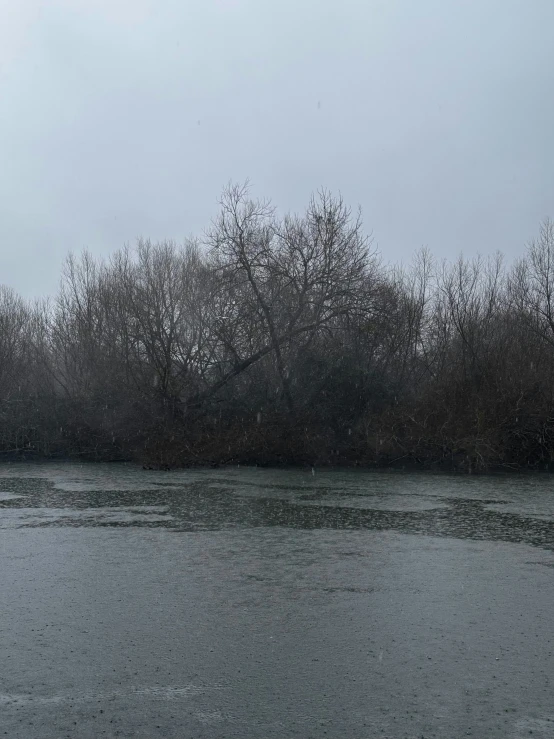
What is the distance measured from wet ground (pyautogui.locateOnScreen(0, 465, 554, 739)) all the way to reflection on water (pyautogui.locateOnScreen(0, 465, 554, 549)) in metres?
0.13

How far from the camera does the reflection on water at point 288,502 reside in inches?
523

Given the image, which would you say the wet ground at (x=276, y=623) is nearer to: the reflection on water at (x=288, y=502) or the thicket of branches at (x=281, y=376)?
the reflection on water at (x=288, y=502)

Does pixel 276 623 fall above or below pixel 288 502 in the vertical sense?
below

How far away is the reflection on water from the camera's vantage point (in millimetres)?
13289

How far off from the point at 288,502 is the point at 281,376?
11.9m

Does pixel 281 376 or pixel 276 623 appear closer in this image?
pixel 276 623

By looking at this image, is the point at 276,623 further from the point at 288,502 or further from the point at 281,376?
the point at 281,376

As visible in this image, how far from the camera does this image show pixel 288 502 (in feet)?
53.1

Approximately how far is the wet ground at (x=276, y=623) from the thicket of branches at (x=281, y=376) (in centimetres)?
1000

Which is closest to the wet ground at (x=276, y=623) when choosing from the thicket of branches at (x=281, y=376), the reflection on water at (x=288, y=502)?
the reflection on water at (x=288, y=502)

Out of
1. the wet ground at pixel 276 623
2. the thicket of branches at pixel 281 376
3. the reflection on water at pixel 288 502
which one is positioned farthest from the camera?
the thicket of branches at pixel 281 376

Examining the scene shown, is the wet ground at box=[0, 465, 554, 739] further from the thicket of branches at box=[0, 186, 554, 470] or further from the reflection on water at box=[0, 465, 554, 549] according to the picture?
the thicket of branches at box=[0, 186, 554, 470]

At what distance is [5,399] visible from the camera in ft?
99.1

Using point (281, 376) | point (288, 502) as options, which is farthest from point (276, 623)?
point (281, 376)
